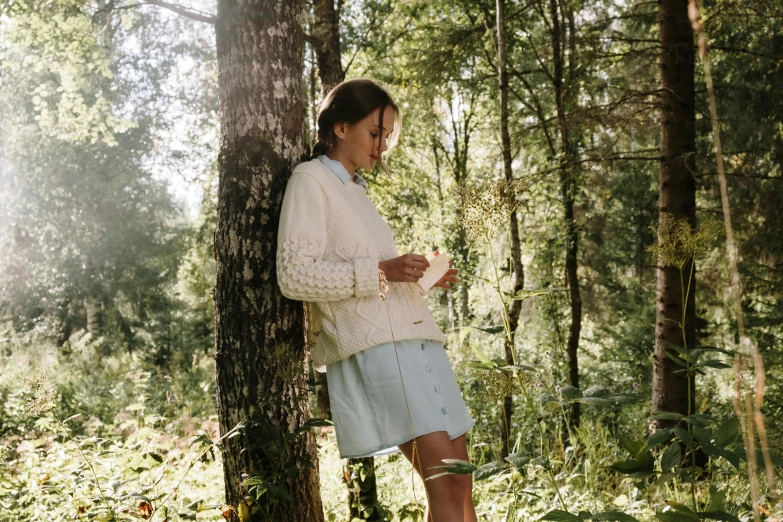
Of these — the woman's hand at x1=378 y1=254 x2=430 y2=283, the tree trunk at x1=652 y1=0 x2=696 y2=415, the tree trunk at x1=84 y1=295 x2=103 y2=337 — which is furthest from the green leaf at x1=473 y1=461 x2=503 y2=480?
the tree trunk at x1=84 y1=295 x2=103 y2=337

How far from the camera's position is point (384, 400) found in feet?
6.95

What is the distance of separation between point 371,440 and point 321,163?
3.30ft

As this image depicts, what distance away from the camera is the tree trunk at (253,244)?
2.30 meters

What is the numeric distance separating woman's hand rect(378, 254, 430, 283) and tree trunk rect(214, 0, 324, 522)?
49 cm

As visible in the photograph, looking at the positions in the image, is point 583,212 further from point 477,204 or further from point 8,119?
point 8,119

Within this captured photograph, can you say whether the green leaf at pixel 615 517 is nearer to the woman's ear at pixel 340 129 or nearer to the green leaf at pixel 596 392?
the green leaf at pixel 596 392

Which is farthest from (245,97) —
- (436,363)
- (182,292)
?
(182,292)

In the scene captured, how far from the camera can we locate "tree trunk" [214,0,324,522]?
230 centimetres

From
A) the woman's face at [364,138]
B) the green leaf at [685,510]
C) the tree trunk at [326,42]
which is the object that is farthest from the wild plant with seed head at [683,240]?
the tree trunk at [326,42]

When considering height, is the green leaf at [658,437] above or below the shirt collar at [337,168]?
below

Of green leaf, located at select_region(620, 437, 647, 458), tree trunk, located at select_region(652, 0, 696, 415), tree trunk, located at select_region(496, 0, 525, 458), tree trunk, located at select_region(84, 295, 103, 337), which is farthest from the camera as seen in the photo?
tree trunk, located at select_region(84, 295, 103, 337)

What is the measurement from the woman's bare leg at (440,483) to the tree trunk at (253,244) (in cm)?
44

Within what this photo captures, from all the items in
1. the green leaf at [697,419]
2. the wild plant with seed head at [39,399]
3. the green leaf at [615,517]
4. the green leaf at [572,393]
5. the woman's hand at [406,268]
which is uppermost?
the woman's hand at [406,268]

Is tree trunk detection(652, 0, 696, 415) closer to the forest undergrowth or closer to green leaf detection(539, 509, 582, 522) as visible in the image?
the forest undergrowth
